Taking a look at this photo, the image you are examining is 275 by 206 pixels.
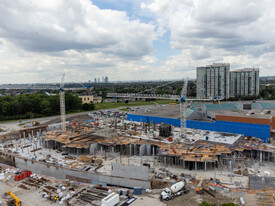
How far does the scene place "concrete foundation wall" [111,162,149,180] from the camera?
672 inches

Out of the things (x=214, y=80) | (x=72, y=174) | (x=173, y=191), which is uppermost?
(x=214, y=80)

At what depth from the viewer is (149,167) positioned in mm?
20328

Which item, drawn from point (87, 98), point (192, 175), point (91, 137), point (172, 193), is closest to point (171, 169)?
point (192, 175)

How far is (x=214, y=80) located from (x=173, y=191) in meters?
66.8

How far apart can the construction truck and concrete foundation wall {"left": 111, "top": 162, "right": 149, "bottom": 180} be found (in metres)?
2.92

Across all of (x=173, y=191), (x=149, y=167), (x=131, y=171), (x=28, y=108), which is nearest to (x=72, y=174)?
(x=131, y=171)

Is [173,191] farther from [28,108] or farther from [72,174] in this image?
[28,108]

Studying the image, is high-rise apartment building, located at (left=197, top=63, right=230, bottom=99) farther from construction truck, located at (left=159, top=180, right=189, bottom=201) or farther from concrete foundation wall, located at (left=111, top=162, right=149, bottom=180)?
construction truck, located at (left=159, top=180, right=189, bottom=201)

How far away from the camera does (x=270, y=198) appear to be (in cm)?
1231

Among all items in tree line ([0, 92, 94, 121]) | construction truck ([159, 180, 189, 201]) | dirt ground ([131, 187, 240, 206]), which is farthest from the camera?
tree line ([0, 92, 94, 121])

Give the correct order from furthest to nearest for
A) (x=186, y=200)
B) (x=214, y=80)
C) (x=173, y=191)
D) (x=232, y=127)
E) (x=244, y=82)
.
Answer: (x=244, y=82) < (x=214, y=80) < (x=232, y=127) < (x=173, y=191) < (x=186, y=200)

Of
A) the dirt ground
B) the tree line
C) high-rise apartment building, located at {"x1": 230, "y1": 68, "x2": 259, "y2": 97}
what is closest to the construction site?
the dirt ground

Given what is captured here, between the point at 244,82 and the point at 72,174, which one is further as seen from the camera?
the point at 244,82

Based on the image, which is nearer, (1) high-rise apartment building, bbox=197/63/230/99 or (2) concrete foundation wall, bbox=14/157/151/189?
(2) concrete foundation wall, bbox=14/157/151/189
